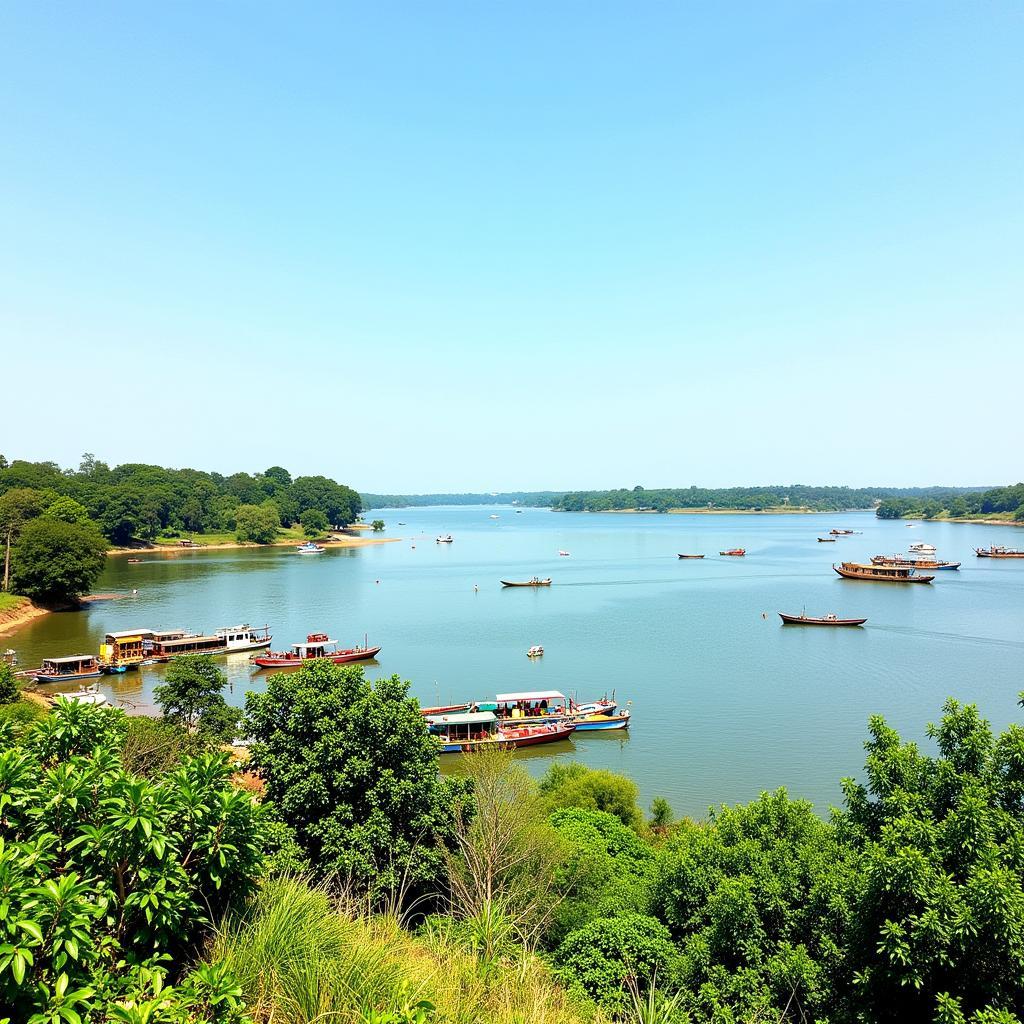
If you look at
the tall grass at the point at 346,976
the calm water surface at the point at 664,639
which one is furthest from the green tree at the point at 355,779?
the calm water surface at the point at 664,639

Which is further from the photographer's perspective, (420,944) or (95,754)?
(420,944)

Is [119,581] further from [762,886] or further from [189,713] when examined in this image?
[762,886]

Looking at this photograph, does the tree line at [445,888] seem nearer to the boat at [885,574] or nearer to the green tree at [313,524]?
the boat at [885,574]

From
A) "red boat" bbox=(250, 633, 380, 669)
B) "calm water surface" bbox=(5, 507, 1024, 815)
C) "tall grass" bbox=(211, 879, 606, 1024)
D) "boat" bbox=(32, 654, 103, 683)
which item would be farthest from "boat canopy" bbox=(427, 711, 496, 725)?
"tall grass" bbox=(211, 879, 606, 1024)

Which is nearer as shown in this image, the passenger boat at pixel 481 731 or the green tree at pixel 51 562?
the passenger boat at pixel 481 731

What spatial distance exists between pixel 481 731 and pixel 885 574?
52263mm

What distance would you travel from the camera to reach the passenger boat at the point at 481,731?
→ 2480 centimetres

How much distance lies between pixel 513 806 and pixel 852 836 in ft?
A: 20.3

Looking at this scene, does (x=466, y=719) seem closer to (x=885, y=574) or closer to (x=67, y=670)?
(x=67, y=670)

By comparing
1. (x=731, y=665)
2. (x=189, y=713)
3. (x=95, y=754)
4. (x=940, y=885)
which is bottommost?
(x=731, y=665)

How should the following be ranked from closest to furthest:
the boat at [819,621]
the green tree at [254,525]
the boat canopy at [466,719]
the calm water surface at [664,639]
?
the calm water surface at [664,639] → the boat canopy at [466,719] → the boat at [819,621] → the green tree at [254,525]

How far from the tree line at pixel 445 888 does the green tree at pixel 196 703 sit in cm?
559

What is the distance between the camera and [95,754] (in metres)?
5.45

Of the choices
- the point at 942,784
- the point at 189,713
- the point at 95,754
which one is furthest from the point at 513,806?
the point at 189,713
